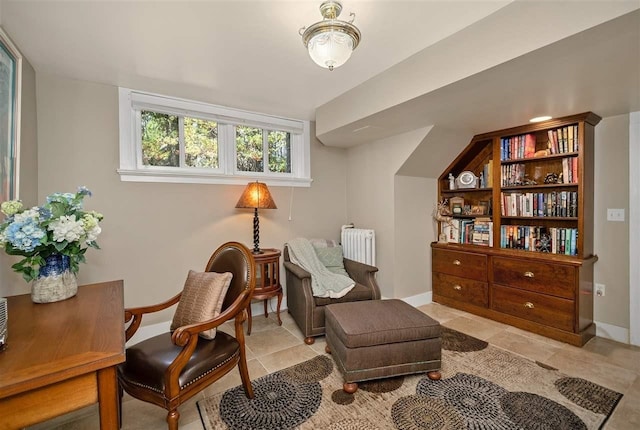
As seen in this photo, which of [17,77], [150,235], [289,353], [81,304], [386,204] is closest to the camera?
[81,304]

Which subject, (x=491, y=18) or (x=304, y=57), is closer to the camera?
(x=491, y=18)

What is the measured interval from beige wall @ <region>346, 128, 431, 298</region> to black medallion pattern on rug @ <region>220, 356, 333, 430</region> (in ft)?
4.89

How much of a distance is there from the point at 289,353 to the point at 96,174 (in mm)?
2214

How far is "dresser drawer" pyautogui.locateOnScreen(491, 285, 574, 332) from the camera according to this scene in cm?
250

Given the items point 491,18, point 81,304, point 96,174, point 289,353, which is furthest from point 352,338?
point 96,174

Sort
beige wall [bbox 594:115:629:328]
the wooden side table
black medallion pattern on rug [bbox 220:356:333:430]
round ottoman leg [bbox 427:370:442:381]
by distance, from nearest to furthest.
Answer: black medallion pattern on rug [bbox 220:356:333:430], round ottoman leg [bbox 427:370:442:381], beige wall [bbox 594:115:629:328], the wooden side table

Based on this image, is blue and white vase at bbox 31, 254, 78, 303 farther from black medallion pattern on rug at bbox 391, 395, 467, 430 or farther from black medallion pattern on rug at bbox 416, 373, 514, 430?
black medallion pattern on rug at bbox 416, 373, 514, 430

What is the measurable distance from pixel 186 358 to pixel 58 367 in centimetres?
63

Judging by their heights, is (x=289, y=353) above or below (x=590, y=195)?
below

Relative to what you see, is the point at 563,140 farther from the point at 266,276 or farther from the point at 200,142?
the point at 200,142

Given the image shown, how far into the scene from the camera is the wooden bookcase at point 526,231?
254cm

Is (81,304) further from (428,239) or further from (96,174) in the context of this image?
(428,239)

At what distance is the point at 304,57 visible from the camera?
2.00m

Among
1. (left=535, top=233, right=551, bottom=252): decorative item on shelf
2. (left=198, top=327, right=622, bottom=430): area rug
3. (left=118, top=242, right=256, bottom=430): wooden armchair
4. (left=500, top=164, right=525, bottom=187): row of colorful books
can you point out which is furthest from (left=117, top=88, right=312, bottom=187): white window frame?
(left=535, top=233, right=551, bottom=252): decorative item on shelf
